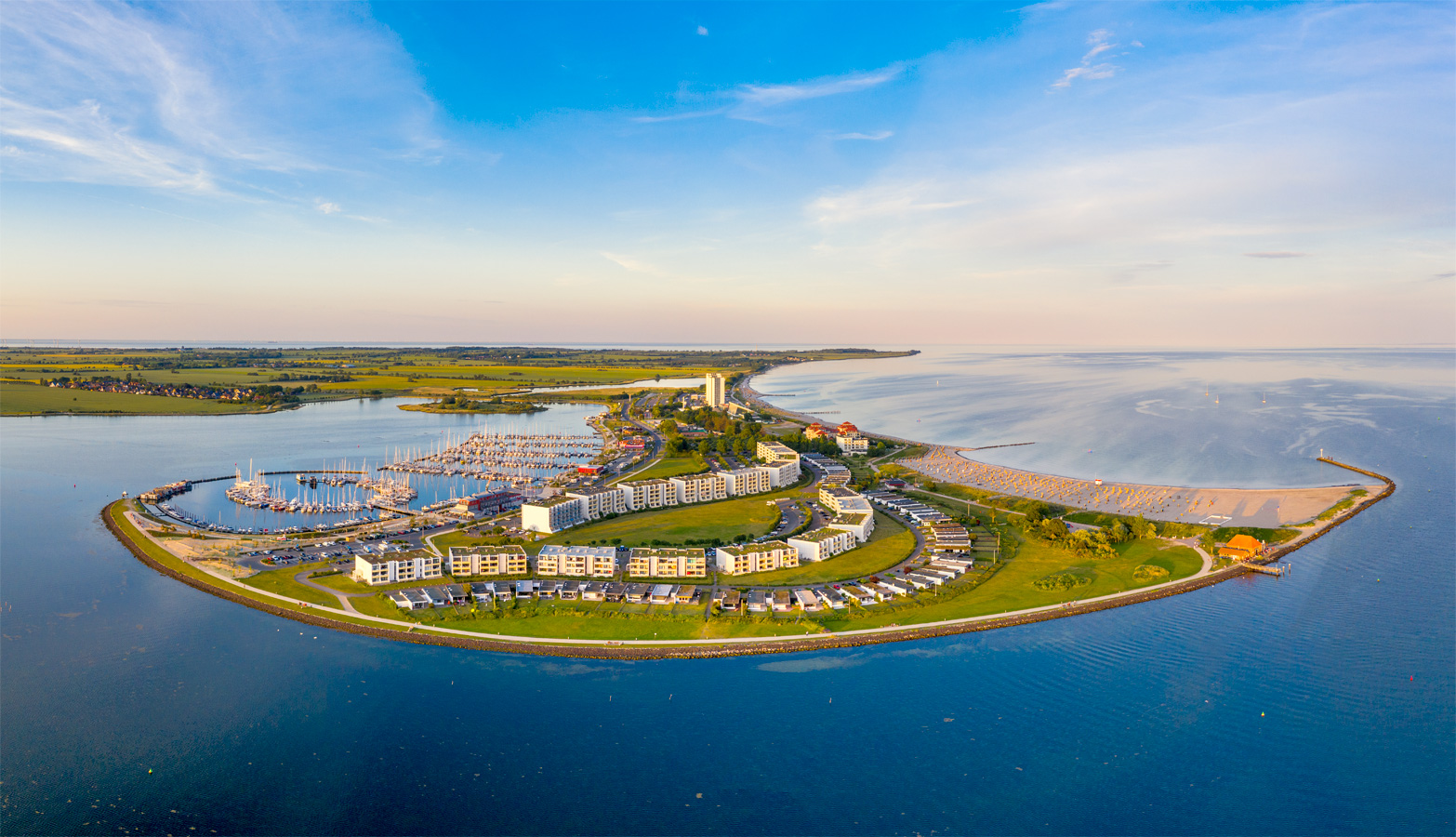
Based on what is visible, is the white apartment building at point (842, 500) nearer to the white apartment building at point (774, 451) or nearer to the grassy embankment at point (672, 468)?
the white apartment building at point (774, 451)

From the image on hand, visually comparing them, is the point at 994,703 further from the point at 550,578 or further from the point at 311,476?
the point at 311,476

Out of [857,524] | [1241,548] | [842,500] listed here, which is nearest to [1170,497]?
[1241,548]

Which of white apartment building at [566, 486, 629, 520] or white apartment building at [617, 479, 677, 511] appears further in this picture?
white apartment building at [617, 479, 677, 511]

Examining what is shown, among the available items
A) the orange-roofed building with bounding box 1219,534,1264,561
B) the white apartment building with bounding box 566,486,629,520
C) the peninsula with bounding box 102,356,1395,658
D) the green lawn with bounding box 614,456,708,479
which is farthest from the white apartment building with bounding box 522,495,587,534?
the orange-roofed building with bounding box 1219,534,1264,561

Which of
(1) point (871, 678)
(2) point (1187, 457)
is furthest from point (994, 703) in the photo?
(2) point (1187, 457)

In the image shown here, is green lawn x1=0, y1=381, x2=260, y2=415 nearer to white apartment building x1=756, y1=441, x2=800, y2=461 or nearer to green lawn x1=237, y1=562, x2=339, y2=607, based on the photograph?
white apartment building x1=756, y1=441, x2=800, y2=461

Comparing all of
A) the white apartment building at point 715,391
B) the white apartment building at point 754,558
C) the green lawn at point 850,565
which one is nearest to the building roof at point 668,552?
the white apartment building at point 754,558
